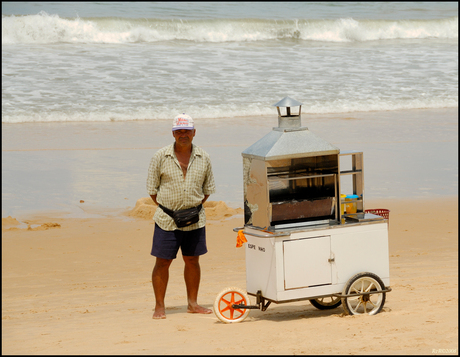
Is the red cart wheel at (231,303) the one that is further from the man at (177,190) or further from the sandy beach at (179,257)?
the man at (177,190)

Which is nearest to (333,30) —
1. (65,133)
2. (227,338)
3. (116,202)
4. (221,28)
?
(221,28)

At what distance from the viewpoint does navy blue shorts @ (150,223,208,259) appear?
506 cm

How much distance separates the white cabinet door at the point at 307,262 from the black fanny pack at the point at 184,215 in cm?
77

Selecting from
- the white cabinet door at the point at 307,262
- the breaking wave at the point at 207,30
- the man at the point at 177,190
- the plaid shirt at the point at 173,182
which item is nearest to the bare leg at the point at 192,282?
the man at the point at 177,190

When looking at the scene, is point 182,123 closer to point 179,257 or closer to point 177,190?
point 177,190

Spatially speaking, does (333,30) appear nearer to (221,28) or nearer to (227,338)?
(221,28)

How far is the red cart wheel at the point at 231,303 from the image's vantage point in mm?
4867

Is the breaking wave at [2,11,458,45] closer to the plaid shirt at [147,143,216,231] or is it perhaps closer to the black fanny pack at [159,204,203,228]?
the plaid shirt at [147,143,216,231]

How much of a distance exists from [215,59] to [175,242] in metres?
16.3

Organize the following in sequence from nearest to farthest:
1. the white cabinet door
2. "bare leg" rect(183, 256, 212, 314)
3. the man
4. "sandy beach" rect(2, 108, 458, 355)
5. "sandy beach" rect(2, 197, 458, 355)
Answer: "sandy beach" rect(2, 197, 458, 355) → "sandy beach" rect(2, 108, 458, 355) → the white cabinet door → the man → "bare leg" rect(183, 256, 212, 314)

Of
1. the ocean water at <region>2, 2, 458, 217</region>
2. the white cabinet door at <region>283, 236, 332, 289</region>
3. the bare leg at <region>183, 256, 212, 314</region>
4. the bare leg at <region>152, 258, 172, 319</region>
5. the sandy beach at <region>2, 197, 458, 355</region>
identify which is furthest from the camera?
the ocean water at <region>2, 2, 458, 217</region>

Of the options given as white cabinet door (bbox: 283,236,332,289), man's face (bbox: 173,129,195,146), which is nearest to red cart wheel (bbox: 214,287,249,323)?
white cabinet door (bbox: 283,236,332,289)

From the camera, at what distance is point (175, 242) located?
16.7 ft

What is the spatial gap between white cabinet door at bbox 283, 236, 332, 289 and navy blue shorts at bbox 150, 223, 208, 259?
0.82 metres
